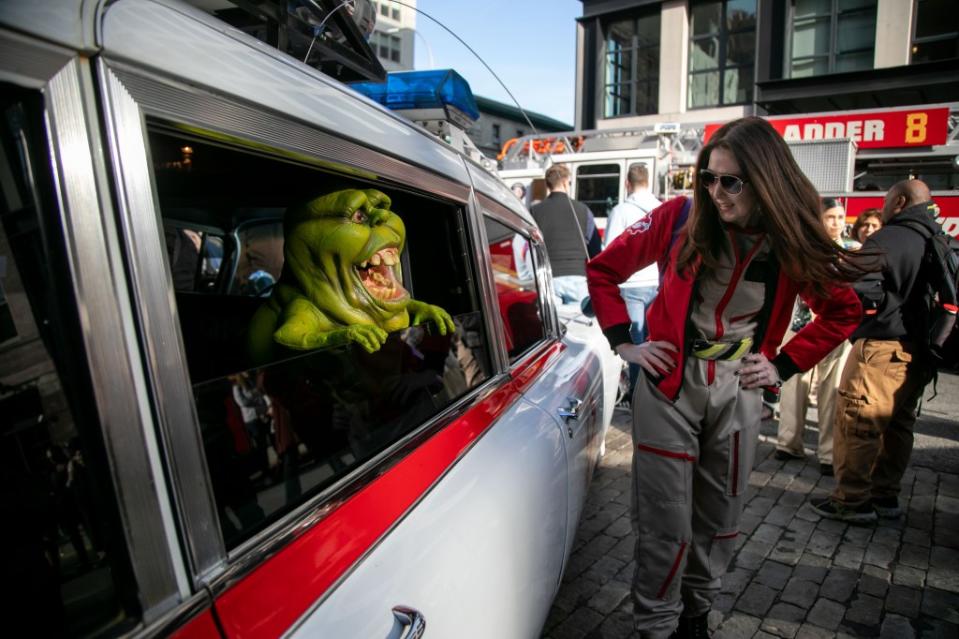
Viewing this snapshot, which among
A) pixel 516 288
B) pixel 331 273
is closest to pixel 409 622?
pixel 331 273

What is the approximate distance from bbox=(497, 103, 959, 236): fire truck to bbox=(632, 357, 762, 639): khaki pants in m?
6.63

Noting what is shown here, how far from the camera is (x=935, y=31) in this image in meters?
16.0

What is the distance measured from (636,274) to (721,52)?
1707cm

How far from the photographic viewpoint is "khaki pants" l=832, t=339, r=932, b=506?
327cm

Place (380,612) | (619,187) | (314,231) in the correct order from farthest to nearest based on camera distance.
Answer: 1. (619,187)
2. (314,231)
3. (380,612)

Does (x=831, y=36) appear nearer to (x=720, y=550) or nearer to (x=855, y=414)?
(x=855, y=414)

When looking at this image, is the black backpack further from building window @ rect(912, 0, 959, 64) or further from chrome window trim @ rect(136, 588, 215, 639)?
building window @ rect(912, 0, 959, 64)

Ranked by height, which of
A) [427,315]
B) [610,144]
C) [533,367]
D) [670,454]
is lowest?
[670,454]

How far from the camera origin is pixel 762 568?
117 inches

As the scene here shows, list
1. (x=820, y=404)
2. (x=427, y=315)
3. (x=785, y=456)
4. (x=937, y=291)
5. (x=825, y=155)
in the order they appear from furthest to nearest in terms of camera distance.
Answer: (x=825, y=155), (x=785, y=456), (x=820, y=404), (x=937, y=291), (x=427, y=315)

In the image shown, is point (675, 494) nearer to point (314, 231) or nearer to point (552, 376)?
point (552, 376)

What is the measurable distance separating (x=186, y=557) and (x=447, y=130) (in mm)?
1697

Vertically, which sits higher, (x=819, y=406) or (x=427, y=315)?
(x=427, y=315)

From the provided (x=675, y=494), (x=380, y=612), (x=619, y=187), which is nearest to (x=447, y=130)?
(x=675, y=494)
